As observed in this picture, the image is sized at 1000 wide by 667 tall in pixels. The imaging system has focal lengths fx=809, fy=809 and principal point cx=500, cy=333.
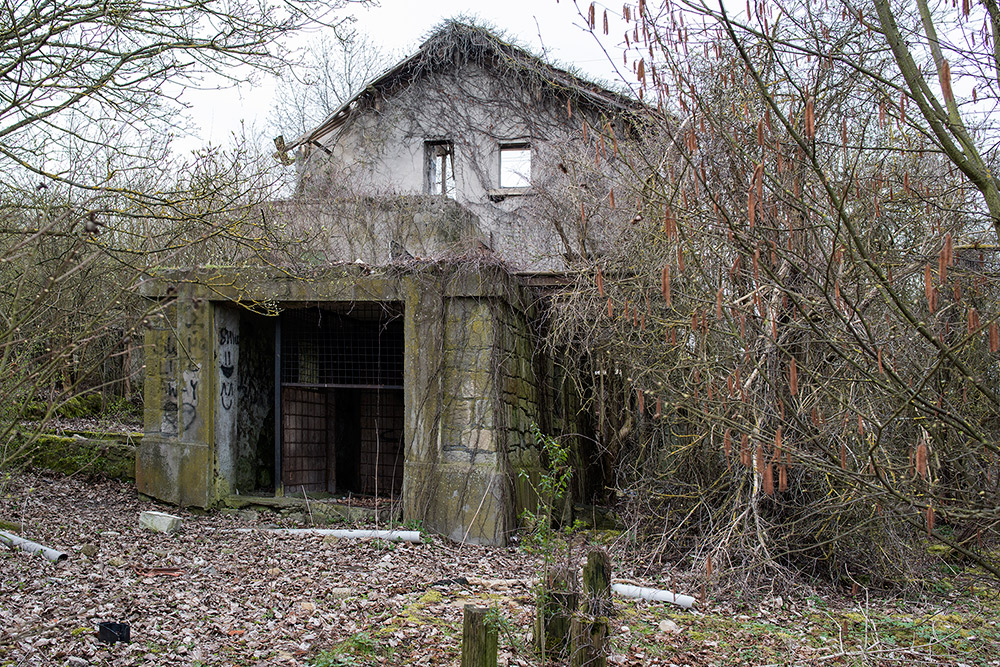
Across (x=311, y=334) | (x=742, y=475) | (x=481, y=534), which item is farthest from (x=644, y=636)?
(x=311, y=334)

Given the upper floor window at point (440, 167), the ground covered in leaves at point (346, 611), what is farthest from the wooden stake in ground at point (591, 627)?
the upper floor window at point (440, 167)

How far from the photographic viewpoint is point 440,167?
54.0 ft

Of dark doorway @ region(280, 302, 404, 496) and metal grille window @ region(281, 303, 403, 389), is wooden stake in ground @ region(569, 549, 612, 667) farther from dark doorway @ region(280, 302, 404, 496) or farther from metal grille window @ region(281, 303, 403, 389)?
metal grille window @ region(281, 303, 403, 389)

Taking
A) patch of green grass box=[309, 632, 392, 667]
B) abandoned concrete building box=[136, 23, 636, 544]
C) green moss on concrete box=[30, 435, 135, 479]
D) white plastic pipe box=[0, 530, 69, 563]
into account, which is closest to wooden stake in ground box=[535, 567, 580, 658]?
patch of green grass box=[309, 632, 392, 667]

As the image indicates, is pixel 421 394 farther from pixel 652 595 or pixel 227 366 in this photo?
pixel 652 595

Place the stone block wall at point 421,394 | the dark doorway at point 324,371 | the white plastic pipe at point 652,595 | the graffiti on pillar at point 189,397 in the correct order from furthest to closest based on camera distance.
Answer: the dark doorway at point 324,371
the graffiti on pillar at point 189,397
the stone block wall at point 421,394
the white plastic pipe at point 652,595

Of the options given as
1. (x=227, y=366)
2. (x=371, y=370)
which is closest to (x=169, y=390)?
(x=227, y=366)

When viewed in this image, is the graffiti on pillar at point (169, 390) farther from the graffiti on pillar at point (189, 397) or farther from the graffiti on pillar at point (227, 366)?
the graffiti on pillar at point (227, 366)

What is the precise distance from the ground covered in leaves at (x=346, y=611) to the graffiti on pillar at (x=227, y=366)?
185 cm

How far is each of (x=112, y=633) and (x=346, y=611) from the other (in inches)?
60.3

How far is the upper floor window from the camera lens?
1617 centimetres

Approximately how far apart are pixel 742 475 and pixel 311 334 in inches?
220

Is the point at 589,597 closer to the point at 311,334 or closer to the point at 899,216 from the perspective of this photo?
the point at 899,216

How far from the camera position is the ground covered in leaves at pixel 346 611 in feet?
16.1
